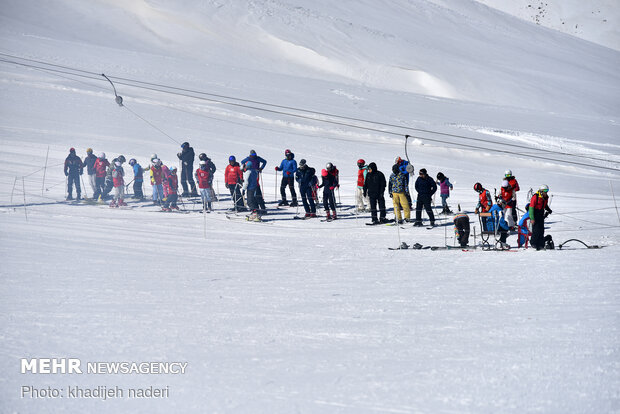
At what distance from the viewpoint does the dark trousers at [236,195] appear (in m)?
15.3

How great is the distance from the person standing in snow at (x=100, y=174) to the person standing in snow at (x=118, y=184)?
0.57 metres

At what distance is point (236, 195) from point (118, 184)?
3.18 m

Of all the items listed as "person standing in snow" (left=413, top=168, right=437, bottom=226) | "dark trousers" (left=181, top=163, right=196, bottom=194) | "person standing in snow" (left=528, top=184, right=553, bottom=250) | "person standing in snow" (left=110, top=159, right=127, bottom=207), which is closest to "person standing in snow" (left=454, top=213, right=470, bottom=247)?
"person standing in snow" (left=528, top=184, right=553, bottom=250)

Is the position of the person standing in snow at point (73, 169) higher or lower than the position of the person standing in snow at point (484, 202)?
higher

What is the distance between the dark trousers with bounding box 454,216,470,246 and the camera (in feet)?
37.5

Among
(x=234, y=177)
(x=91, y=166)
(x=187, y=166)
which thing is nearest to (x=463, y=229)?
(x=234, y=177)

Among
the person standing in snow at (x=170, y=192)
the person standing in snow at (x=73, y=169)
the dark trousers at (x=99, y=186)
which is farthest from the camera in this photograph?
the dark trousers at (x=99, y=186)

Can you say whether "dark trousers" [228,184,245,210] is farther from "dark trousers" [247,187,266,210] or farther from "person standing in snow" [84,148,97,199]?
"person standing in snow" [84,148,97,199]

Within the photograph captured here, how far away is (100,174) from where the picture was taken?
16906mm

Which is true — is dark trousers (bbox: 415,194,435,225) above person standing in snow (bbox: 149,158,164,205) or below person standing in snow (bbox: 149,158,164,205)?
below

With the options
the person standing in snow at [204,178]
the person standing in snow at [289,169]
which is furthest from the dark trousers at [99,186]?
the person standing in snow at [289,169]

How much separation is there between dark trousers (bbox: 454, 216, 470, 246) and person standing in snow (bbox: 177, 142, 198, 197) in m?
7.90

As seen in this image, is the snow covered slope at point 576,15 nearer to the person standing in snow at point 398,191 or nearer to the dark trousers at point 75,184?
the person standing in snow at point 398,191

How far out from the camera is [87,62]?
38875 mm
